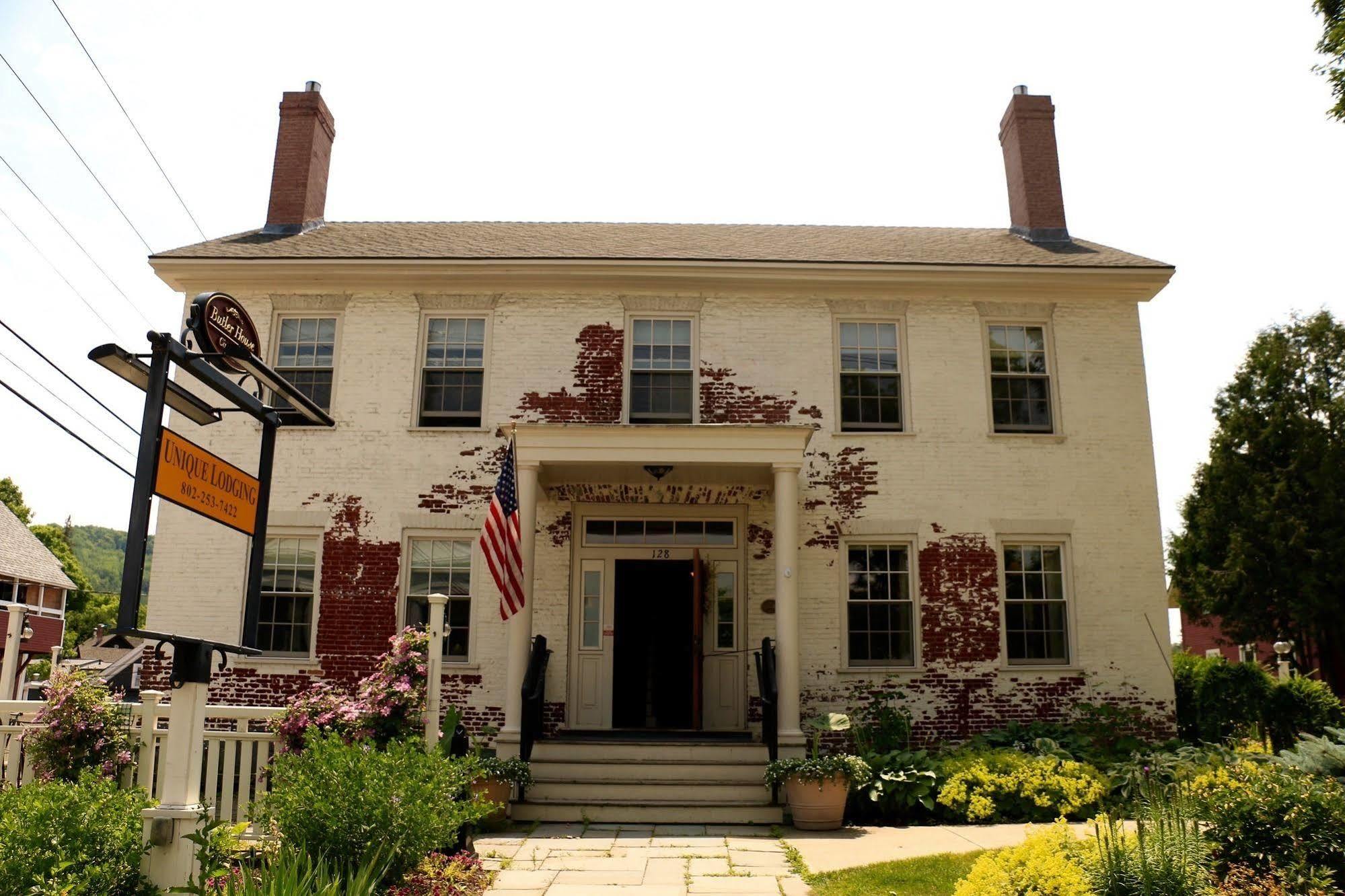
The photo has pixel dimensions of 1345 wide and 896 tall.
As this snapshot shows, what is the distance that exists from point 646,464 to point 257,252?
6251 mm

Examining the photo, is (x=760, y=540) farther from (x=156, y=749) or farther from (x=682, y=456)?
(x=156, y=749)

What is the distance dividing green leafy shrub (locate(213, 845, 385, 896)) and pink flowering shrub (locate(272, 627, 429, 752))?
6.05 ft

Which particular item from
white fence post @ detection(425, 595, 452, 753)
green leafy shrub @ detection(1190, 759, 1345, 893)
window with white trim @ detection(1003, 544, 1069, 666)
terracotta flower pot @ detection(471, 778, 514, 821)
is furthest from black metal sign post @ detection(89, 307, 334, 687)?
window with white trim @ detection(1003, 544, 1069, 666)

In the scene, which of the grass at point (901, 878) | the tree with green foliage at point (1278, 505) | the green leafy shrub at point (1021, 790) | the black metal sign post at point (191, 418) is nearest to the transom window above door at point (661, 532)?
the green leafy shrub at point (1021, 790)

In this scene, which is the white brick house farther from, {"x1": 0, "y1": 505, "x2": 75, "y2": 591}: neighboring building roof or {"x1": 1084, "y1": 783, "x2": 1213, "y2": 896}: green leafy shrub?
{"x1": 0, "y1": 505, "x2": 75, "y2": 591}: neighboring building roof

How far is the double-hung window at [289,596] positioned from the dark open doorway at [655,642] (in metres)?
3.87

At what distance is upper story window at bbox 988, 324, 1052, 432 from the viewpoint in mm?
13109

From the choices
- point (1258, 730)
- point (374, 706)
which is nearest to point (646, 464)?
point (374, 706)

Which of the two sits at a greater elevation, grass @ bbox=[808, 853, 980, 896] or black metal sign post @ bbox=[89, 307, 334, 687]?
black metal sign post @ bbox=[89, 307, 334, 687]

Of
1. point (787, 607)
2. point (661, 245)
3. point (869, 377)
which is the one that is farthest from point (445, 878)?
point (661, 245)

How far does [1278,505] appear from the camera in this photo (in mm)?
25719

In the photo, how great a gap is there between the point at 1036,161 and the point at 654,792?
1108 centimetres

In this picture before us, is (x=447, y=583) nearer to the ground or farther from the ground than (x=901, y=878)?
farther from the ground

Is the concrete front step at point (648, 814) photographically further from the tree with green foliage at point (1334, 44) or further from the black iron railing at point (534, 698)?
the tree with green foliage at point (1334, 44)
